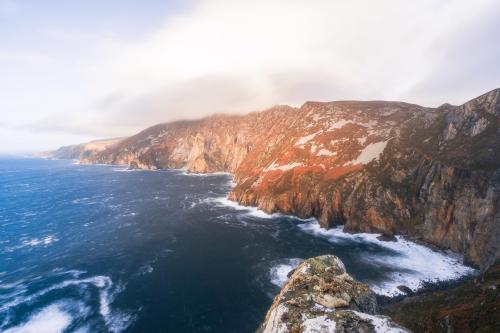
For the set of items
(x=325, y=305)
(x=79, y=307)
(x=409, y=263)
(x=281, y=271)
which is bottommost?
(x=79, y=307)

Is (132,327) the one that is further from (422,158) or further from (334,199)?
(422,158)

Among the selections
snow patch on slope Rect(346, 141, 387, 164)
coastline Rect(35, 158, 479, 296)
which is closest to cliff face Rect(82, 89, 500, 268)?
snow patch on slope Rect(346, 141, 387, 164)

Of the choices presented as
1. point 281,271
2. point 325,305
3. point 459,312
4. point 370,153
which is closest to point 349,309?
point 325,305

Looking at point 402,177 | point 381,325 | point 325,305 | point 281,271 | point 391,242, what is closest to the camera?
point 381,325

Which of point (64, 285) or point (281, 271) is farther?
point (281, 271)

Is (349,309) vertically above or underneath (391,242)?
above

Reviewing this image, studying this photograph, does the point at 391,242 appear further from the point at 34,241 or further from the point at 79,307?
the point at 34,241

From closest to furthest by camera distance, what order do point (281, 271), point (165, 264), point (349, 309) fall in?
point (349, 309)
point (281, 271)
point (165, 264)
